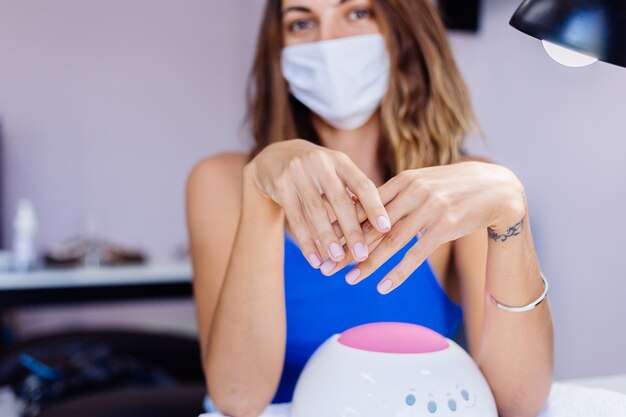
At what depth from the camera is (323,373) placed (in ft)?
1.89

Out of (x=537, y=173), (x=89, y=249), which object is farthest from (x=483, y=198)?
(x=89, y=249)

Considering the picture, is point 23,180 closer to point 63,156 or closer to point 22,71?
point 63,156

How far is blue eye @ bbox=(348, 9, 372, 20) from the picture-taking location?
102cm

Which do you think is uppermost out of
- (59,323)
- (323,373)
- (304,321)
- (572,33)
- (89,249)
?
(572,33)

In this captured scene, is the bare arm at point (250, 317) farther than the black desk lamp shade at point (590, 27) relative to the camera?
Yes

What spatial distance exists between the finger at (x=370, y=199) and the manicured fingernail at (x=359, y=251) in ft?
0.07

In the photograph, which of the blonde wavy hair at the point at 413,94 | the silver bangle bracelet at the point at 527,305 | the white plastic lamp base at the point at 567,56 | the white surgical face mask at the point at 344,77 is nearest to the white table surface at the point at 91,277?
the blonde wavy hair at the point at 413,94

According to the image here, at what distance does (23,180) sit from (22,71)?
406 mm

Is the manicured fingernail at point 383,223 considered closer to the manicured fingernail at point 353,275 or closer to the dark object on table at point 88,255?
the manicured fingernail at point 353,275

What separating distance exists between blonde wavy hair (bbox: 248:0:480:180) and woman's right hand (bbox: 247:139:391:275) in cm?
43

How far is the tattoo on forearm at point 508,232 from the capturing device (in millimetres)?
631

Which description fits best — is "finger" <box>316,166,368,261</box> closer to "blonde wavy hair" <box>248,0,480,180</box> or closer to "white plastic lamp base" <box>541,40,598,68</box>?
"white plastic lamp base" <box>541,40,598,68</box>

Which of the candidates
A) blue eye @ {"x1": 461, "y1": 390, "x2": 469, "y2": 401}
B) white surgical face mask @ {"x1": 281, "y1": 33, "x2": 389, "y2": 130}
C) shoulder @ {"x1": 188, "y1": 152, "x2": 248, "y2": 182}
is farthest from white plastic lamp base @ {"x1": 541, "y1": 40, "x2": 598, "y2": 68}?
shoulder @ {"x1": 188, "y1": 152, "x2": 248, "y2": 182}

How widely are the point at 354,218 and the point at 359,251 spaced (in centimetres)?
3
